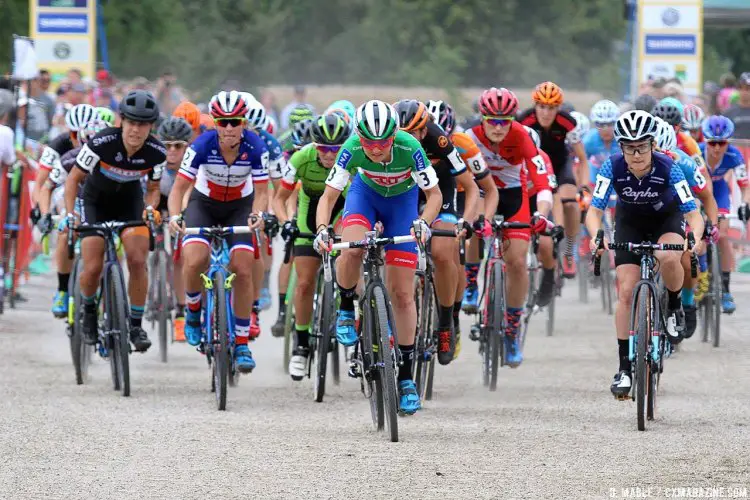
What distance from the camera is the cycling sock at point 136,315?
12430 mm

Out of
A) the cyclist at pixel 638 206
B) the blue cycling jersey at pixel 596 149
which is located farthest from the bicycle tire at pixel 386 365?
the blue cycling jersey at pixel 596 149

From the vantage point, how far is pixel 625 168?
10844 millimetres

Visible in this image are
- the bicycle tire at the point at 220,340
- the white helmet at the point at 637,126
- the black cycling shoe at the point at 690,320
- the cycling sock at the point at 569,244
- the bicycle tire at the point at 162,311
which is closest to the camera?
the white helmet at the point at 637,126

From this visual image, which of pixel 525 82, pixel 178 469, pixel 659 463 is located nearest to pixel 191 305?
pixel 178 469

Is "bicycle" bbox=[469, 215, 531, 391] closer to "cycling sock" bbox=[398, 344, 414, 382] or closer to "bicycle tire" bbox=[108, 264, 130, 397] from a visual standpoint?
"cycling sock" bbox=[398, 344, 414, 382]

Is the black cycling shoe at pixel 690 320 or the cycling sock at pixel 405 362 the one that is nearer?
the cycling sock at pixel 405 362

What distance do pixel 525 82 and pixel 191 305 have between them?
1874 inches

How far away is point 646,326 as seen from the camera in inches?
404

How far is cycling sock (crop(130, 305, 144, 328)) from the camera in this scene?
40.8 ft

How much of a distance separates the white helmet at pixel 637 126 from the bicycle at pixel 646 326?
2.11 ft

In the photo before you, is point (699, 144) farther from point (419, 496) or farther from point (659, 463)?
point (419, 496)

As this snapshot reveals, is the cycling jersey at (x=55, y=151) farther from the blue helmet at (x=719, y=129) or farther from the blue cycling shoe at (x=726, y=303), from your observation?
the blue cycling shoe at (x=726, y=303)

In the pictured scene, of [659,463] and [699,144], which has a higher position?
[699,144]

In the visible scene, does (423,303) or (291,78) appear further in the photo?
(291,78)
